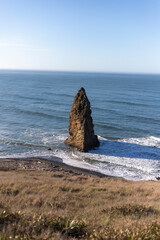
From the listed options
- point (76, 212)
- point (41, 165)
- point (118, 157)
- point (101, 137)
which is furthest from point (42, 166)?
point (76, 212)

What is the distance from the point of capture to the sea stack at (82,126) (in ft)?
111

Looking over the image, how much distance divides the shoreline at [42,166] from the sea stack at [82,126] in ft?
16.6

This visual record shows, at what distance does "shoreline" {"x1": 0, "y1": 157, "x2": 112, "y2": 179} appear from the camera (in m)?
26.7

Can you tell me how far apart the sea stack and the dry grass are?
55.4 feet

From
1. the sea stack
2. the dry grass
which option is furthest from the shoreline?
the dry grass

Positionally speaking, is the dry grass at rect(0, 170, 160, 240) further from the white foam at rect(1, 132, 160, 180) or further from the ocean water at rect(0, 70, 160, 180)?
the ocean water at rect(0, 70, 160, 180)

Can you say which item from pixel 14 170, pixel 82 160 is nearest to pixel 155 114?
pixel 82 160

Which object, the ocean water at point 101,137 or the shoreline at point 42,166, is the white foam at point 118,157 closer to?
the ocean water at point 101,137

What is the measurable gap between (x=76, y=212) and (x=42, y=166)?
18195 millimetres

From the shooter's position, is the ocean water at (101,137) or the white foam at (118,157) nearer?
the white foam at (118,157)

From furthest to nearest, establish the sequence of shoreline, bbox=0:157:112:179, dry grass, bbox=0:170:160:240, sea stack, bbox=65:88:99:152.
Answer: sea stack, bbox=65:88:99:152, shoreline, bbox=0:157:112:179, dry grass, bbox=0:170:160:240

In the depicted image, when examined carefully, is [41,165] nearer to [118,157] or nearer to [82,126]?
[82,126]

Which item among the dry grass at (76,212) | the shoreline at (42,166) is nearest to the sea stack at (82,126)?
the shoreline at (42,166)

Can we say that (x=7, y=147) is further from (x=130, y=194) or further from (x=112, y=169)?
(x=130, y=194)
